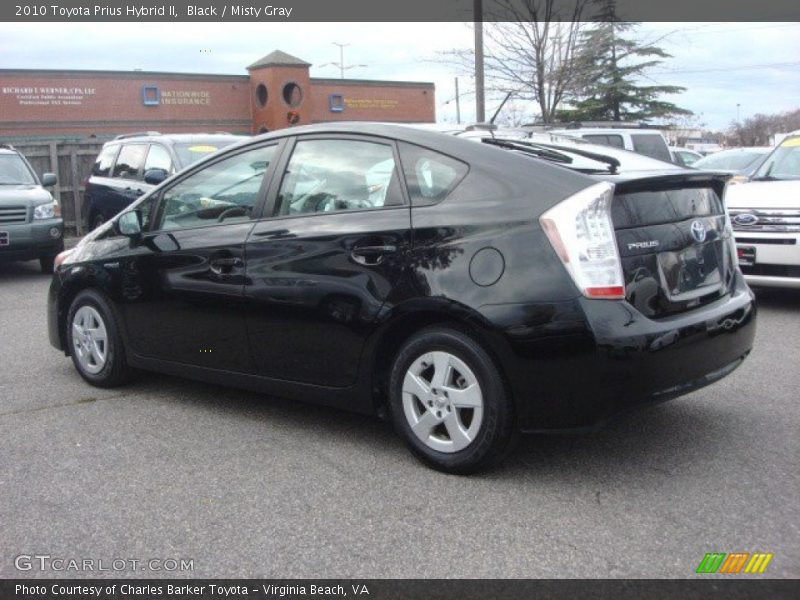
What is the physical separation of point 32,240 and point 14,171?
1.54 metres

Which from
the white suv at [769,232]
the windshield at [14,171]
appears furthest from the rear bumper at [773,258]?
the windshield at [14,171]

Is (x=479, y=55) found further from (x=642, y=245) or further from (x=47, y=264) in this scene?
(x=642, y=245)

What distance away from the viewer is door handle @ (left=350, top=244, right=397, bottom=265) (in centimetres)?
409

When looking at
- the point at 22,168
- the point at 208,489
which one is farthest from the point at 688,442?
the point at 22,168

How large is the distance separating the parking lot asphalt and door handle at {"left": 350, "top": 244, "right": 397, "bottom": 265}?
981mm

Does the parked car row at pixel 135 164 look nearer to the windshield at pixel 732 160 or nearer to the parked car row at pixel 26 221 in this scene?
the parked car row at pixel 26 221

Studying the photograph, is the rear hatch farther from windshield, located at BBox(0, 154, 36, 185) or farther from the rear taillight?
windshield, located at BBox(0, 154, 36, 185)

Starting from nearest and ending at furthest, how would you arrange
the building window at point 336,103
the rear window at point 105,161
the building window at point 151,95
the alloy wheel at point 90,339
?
the alloy wheel at point 90,339 < the rear window at point 105,161 < the building window at point 151,95 < the building window at point 336,103

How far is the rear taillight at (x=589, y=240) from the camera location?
3.59m

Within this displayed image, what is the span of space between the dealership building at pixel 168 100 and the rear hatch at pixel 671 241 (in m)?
31.8

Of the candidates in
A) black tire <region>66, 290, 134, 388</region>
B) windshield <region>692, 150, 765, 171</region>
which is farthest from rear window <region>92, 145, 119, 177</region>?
windshield <region>692, 150, 765, 171</region>

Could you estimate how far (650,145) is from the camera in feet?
44.0

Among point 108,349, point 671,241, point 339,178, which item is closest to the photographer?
point 671,241

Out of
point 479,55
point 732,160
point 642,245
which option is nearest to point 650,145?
point 732,160
